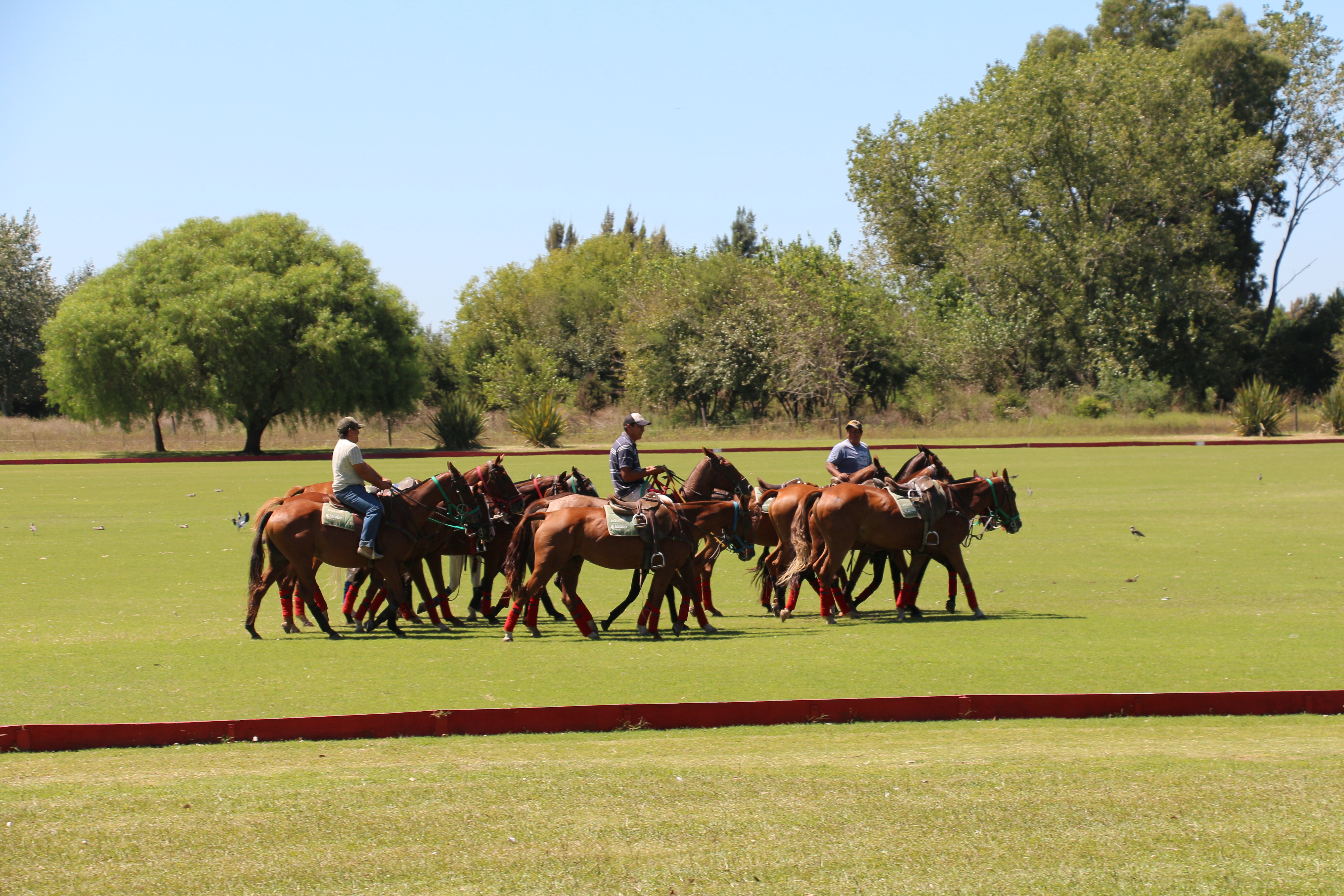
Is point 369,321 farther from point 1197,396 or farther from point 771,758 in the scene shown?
point 771,758

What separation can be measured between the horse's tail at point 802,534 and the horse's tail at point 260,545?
5.07 meters

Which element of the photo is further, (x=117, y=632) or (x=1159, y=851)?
(x=117, y=632)

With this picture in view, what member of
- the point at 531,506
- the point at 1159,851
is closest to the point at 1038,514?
the point at 531,506

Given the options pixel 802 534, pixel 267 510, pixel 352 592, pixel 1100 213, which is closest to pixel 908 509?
pixel 802 534

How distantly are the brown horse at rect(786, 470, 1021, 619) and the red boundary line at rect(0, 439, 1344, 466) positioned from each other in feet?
96.5

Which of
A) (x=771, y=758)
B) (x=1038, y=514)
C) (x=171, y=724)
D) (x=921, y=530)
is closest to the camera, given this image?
(x=771, y=758)

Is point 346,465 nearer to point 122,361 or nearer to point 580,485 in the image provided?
point 580,485

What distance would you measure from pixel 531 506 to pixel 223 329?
144 feet

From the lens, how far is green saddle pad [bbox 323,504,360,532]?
37.0 ft

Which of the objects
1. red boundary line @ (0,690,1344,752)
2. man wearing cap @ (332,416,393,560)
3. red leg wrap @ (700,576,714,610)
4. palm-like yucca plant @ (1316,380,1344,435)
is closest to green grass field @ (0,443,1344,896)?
red boundary line @ (0,690,1344,752)

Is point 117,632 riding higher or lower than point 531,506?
lower

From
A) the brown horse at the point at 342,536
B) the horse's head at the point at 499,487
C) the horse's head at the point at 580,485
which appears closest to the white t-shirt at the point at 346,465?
the brown horse at the point at 342,536

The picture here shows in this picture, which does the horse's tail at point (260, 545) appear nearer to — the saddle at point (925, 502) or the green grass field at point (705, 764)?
the green grass field at point (705, 764)

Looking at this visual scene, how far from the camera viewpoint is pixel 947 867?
200 inches
